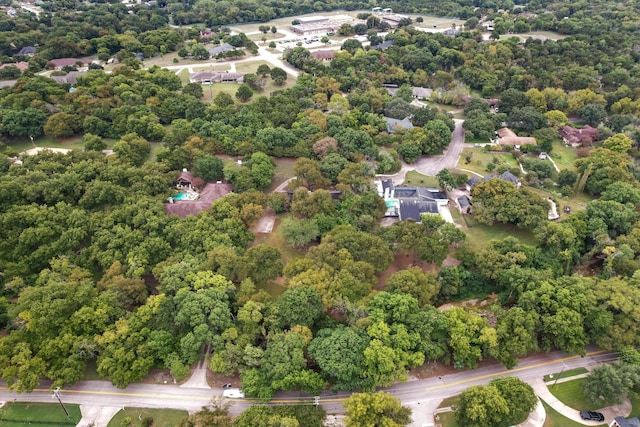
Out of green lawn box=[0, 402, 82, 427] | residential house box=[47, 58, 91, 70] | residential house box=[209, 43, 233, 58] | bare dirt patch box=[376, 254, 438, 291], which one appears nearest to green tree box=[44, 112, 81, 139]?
residential house box=[47, 58, 91, 70]

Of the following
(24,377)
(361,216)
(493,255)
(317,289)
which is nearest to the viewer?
(24,377)

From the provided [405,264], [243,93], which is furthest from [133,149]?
→ [405,264]

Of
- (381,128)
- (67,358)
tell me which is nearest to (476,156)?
(381,128)

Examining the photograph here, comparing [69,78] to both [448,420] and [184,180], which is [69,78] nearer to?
[184,180]

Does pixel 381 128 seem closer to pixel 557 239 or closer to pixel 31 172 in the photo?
pixel 557 239

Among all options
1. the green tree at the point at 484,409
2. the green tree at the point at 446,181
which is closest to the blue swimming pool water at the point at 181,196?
the green tree at the point at 446,181
